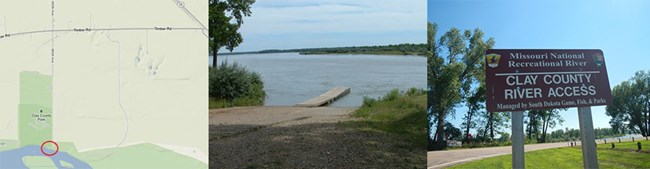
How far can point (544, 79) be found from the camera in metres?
3.89

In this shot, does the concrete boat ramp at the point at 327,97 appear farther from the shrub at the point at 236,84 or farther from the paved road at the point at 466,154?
the paved road at the point at 466,154

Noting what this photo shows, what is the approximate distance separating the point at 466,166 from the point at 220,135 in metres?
2.71

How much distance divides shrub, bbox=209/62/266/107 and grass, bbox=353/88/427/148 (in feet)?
3.93

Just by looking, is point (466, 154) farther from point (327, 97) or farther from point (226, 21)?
point (226, 21)

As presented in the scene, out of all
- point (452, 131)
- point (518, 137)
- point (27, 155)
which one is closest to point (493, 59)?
point (518, 137)

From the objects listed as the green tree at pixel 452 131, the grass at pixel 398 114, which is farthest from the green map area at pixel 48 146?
the grass at pixel 398 114

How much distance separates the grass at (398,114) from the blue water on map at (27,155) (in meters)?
3.42

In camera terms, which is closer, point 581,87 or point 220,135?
point 581,87

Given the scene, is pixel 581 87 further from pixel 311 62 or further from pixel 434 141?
pixel 311 62

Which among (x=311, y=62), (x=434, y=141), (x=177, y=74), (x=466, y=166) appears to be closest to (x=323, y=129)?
(x=311, y=62)

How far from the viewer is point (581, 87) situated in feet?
13.0

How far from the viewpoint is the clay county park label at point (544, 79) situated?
376 centimetres

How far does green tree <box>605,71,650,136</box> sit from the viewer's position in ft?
17.4

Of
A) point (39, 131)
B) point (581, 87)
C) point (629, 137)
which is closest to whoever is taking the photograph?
point (39, 131)
